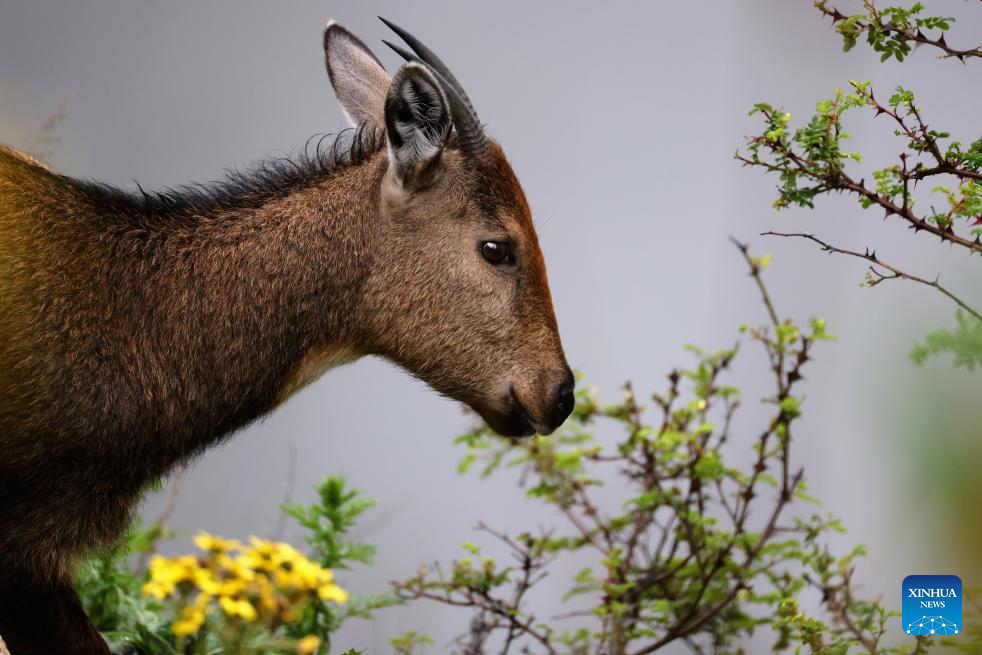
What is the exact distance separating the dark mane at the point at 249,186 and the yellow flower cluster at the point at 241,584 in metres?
2.20

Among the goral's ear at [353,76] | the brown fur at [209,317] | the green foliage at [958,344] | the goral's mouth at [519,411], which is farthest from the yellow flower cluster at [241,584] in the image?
the goral's ear at [353,76]

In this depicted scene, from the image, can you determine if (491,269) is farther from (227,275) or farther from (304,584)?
(304,584)

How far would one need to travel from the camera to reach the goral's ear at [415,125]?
3836mm

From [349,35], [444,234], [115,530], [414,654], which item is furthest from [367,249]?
[414,654]

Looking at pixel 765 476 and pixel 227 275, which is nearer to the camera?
pixel 227 275

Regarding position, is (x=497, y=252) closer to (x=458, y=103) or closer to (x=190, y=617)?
(x=458, y=103)

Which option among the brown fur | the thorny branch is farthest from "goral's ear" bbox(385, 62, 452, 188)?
the thorny branch

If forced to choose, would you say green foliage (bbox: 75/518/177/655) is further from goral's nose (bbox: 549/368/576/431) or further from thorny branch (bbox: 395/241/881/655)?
goral's nose (bbox: 549/368/576/431)

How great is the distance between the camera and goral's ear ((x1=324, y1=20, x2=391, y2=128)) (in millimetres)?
4449

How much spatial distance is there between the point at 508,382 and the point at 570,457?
2.58 feet

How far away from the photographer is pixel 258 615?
203cm

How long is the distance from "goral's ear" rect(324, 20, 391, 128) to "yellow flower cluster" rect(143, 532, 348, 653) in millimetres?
2688

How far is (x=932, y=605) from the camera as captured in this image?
356 centimetres

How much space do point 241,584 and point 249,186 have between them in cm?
245
